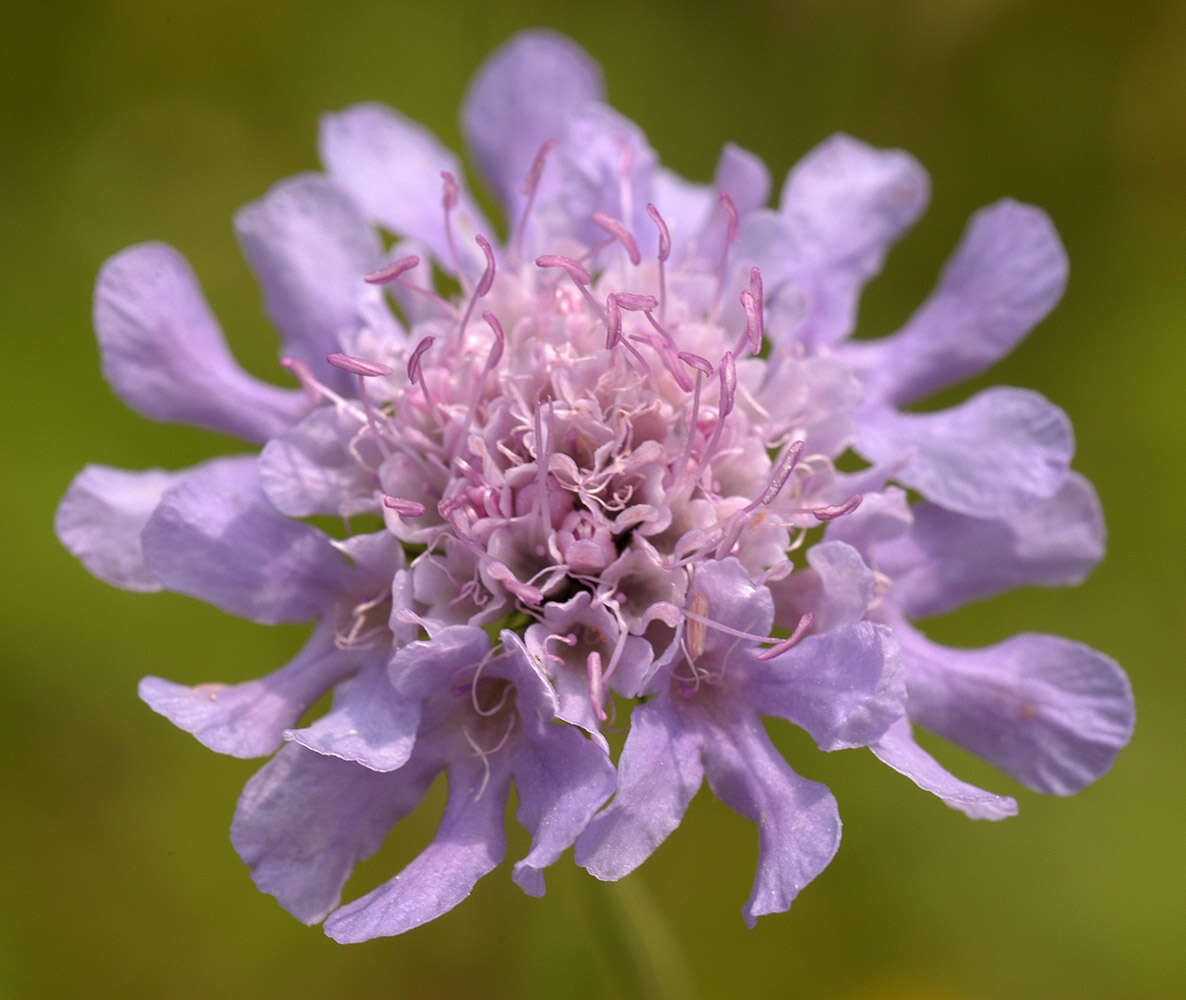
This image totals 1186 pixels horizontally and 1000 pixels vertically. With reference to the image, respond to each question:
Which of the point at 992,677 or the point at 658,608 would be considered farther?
the point at 992,677

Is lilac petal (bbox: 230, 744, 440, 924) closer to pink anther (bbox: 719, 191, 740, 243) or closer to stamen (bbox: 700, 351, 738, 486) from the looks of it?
stamen (bbox: 700, 351, 738, 486)

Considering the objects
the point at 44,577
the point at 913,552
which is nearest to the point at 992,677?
the point at 913,552

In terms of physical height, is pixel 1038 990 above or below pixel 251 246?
below

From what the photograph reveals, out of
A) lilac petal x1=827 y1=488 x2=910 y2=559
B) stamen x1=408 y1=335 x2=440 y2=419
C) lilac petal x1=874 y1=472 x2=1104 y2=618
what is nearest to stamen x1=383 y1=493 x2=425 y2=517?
stamen x1=408 y1=335 x2=440 y2=419

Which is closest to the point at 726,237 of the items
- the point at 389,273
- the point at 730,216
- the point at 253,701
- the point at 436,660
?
the point at 730,216

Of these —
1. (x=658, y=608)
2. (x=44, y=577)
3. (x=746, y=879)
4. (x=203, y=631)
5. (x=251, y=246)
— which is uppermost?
(x=251, y=246)

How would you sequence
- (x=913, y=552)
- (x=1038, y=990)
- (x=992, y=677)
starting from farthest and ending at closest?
(x=1038, y=990), (x=913, y=552), (x=992, y=677)

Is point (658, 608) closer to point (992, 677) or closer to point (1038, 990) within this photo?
point (992, 677)

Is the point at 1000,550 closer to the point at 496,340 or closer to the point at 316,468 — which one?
the point at 496,340
